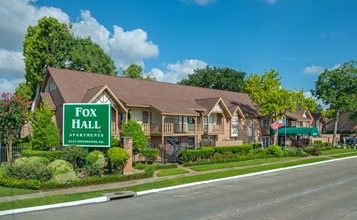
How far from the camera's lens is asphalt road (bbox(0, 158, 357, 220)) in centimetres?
1062

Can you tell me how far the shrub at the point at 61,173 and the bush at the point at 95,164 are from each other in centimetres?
146

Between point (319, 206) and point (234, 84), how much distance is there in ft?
182

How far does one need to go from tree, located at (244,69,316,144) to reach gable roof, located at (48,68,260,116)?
2.64 meters

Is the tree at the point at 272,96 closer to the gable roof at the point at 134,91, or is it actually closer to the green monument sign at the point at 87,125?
the gable roof at the point at 134,91

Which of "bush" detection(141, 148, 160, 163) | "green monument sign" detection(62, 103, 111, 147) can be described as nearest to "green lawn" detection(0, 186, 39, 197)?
"green monument sign" detection(62, 103, 111, 147)

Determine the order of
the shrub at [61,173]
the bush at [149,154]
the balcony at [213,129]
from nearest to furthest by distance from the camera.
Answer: the shrub at [61,173]
the bush at [149,154]
the balcony at [213,129]

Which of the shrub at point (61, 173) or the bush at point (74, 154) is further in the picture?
the bush at point (74, 154)

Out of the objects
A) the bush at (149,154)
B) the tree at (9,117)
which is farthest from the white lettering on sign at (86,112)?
the tree at (9,117)

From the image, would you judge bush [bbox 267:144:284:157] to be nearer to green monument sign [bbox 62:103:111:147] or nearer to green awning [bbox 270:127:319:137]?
green awning [bbox 270:127:319:137]

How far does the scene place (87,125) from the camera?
18875 millimetres

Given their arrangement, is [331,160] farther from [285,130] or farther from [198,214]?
[198,214]

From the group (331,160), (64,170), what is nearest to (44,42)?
(64,170)

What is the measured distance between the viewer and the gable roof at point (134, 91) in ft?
91.5

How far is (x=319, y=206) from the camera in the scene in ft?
38.6
